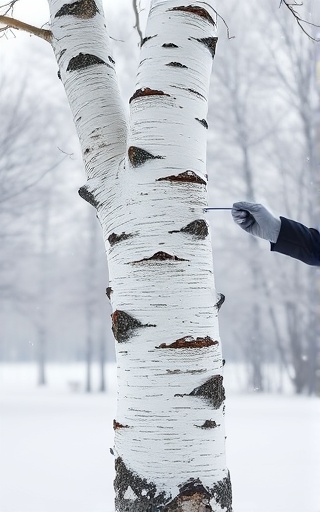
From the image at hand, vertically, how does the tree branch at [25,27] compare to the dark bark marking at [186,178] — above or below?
above

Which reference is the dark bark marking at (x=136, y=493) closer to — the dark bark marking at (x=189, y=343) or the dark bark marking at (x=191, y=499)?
the dark bark marking at (x=191, y=499)

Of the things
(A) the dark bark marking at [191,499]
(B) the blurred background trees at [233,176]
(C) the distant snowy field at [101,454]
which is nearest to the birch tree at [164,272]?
(A) the dark bark marking at [191,499]

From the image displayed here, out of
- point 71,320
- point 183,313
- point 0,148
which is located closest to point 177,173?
point 183,313

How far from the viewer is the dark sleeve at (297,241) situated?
0.93m

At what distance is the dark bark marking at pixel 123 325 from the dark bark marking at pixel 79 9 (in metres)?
0.54

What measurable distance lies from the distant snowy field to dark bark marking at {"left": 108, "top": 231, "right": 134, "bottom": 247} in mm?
1450

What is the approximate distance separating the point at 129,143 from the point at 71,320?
736 centimetres

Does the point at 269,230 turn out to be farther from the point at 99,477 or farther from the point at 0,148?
the point at 0,148

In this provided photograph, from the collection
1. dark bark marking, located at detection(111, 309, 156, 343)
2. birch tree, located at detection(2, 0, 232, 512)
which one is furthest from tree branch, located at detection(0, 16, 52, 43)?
dark bark marking, located at detection(111, 309, 156, 343)

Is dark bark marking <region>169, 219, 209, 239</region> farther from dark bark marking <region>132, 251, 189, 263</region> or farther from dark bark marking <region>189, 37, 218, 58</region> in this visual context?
dark bark marking <region>189, 37, 218, 58</region>

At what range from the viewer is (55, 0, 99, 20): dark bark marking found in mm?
1054

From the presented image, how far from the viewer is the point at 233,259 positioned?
23.4ft

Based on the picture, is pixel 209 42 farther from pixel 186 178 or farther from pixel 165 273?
pixel 165 273

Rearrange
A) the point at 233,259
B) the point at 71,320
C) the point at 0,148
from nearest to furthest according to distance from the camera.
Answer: the point at 0,148 < the point at 233,259 < the point at 71,320
